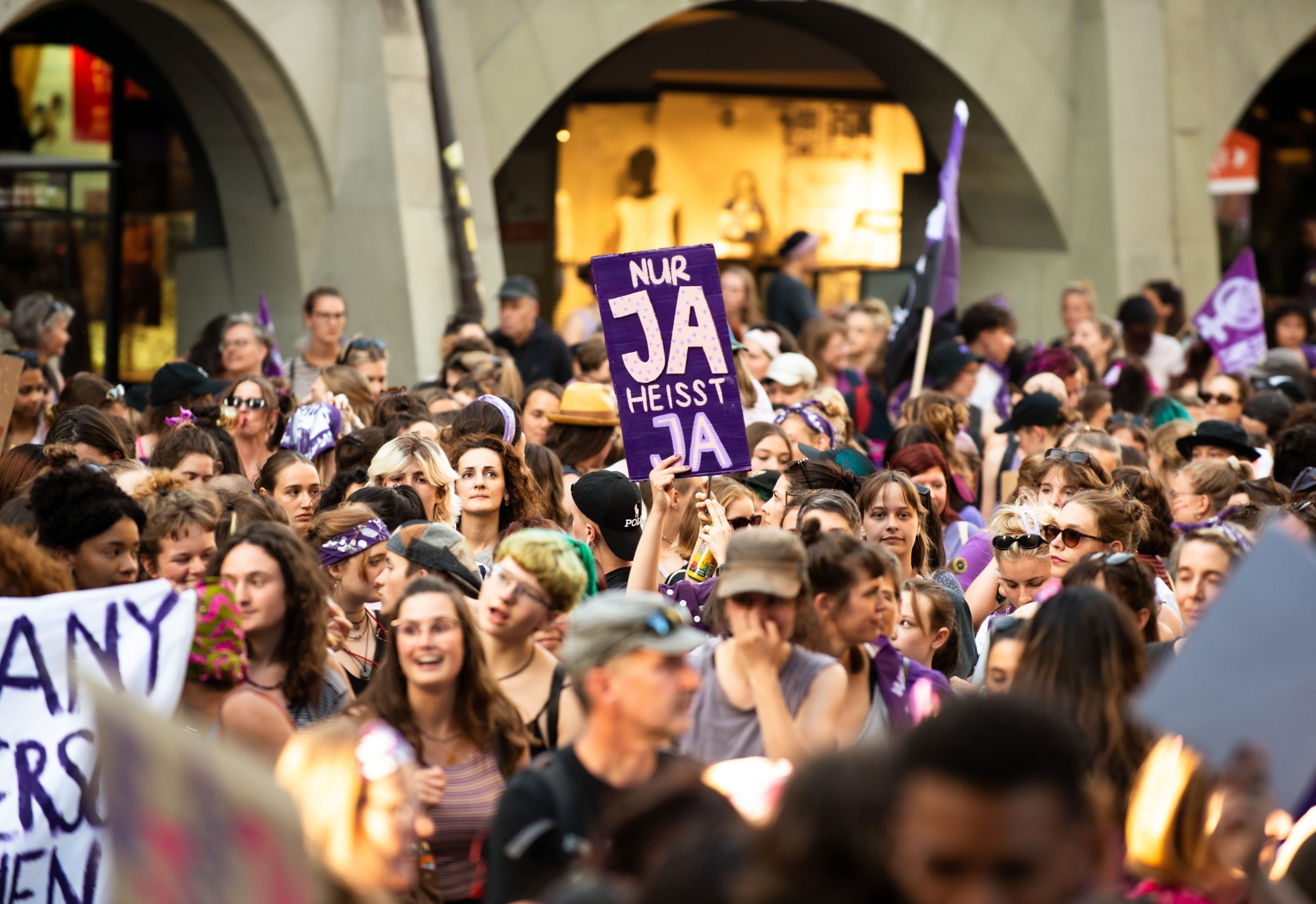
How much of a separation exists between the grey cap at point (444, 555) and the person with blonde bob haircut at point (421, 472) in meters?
1.09

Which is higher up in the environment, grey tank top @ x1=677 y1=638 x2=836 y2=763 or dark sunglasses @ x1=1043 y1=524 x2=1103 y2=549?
dark sunglasses @ x1=1043 y1=524 x2=1103 y2=549

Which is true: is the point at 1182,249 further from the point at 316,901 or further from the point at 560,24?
the point at 316,901

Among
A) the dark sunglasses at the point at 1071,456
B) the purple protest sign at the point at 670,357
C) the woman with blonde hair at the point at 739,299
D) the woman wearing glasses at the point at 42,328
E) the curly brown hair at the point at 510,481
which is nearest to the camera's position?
the purple protest sign at the point at 670,357

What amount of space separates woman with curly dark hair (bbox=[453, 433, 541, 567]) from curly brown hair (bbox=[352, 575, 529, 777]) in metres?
2.37

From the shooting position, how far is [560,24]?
16.8 m

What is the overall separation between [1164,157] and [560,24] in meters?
8.14

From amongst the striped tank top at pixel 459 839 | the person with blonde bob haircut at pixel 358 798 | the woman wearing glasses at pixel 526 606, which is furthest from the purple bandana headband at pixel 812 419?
the person with blonde bob haircut at pixel 358 798

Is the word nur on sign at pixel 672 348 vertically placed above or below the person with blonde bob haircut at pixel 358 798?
above

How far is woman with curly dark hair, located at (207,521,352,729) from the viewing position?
5.10m

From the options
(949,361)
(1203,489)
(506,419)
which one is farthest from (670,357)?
(949,361)

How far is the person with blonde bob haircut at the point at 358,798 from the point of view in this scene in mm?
3658

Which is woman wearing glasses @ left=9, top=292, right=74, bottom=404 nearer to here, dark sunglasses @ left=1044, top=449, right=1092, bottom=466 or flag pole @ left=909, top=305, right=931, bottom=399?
flag pole @ left=909, top=305, right=931, bottom=399

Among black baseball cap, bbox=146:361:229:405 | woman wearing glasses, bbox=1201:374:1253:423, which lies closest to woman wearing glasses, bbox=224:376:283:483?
black baseball cap, bbox=146:361:229:405

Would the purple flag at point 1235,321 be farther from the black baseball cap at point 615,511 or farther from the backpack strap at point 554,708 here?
the backpack strap at point 554,708
